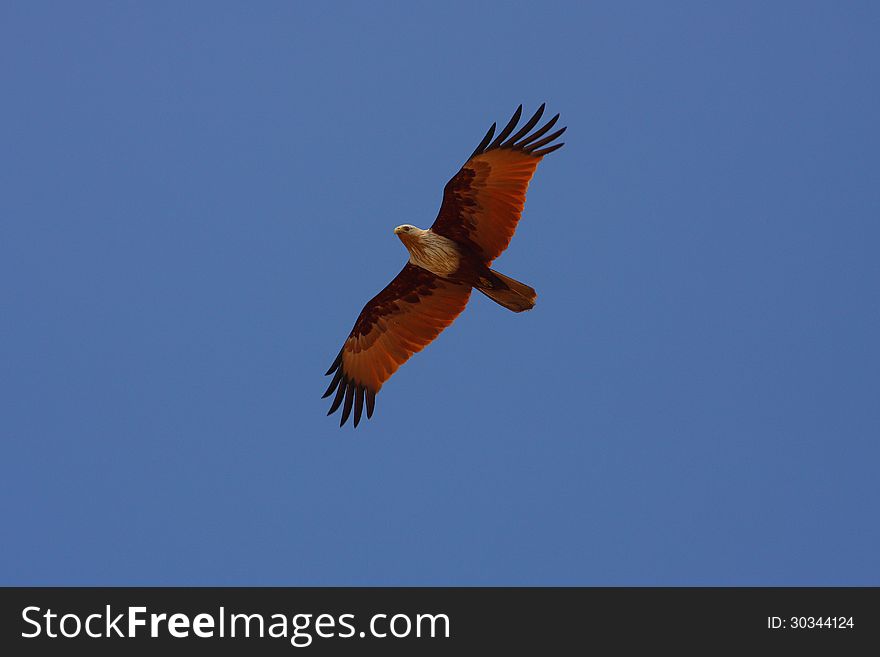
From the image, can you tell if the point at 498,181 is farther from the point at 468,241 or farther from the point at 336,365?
the point at 336,365

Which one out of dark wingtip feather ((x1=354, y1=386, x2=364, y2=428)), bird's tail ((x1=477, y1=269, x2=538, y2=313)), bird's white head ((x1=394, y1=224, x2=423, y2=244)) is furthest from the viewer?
dark wingtip feather ((x1=354, y1=386, x2=364, y2=428))

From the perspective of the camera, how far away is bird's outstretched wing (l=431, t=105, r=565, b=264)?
44.5 feet

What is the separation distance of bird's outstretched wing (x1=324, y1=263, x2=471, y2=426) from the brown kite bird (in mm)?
16

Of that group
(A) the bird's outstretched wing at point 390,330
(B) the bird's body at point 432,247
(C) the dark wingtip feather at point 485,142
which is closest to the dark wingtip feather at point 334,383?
(A) the bird's outstretched wing at point 390,330

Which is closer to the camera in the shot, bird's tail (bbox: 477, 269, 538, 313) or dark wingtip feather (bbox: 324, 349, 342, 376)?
bird's tail (bbox: 477, 269, 538, 313)

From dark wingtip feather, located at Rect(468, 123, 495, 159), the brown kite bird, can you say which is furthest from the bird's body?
dark wingtip feather, located at Rect(468, 123, 495, 159)

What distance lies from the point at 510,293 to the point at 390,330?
233 centimetres

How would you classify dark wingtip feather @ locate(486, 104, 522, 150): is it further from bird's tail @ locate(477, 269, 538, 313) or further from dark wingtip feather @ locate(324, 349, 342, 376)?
dark wingtip feather @ locate(324, 349, 342, 376)

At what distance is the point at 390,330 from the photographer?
49.8ft
